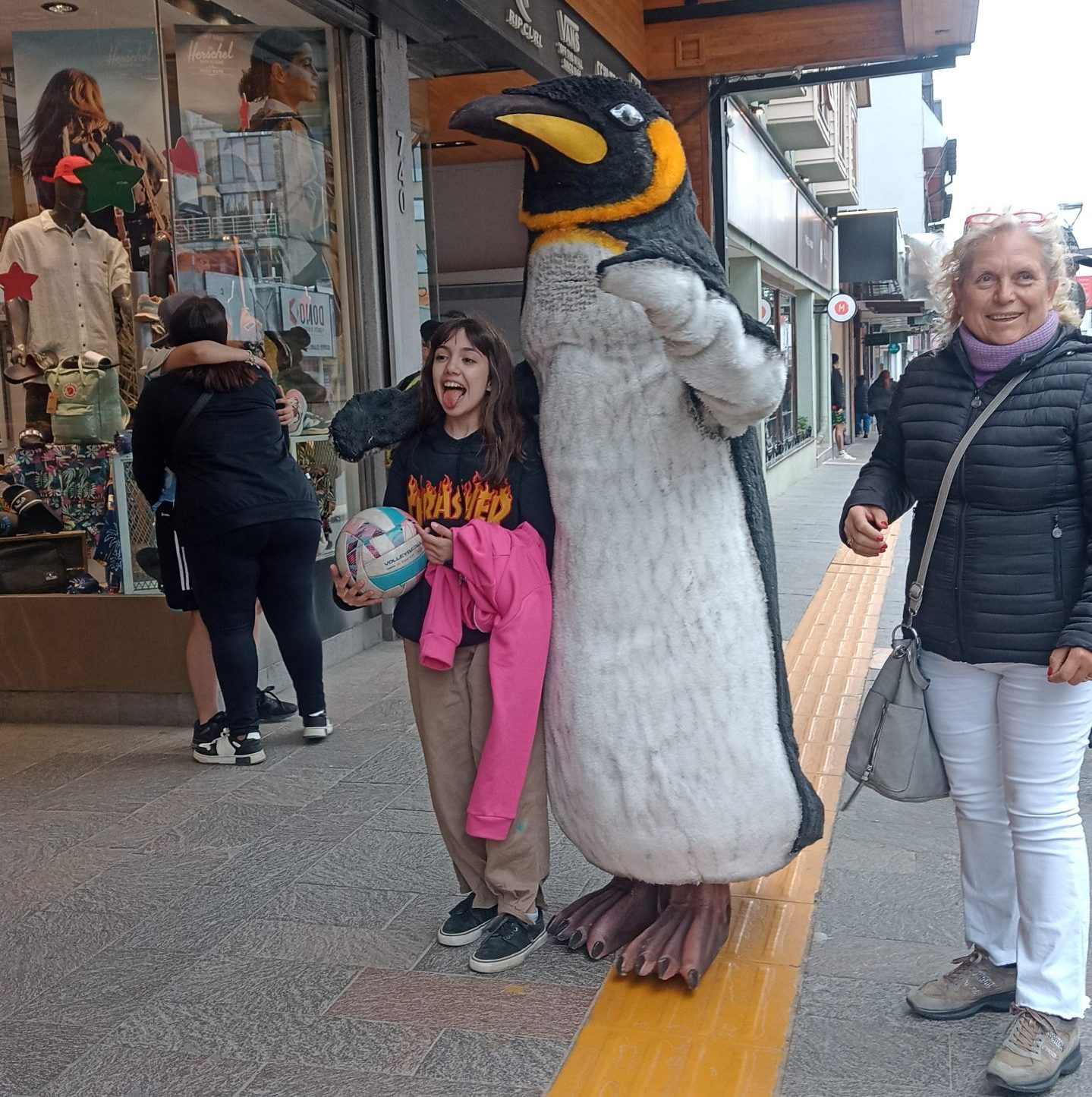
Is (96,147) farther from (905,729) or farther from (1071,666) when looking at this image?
(1071,666)

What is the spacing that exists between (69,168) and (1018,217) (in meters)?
4.57

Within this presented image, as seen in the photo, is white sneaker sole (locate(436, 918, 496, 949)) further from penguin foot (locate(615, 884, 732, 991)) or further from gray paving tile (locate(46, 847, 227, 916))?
gray paving tile (locate(46, 847, 227, 916))

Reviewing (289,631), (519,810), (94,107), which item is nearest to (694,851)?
(519,810)

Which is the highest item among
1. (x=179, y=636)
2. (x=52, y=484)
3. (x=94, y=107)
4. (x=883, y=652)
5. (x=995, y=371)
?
(x=94, y=107)

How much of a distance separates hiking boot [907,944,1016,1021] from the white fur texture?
46 centimetres

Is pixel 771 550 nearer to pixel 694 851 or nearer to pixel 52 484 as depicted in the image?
pixel 694 851

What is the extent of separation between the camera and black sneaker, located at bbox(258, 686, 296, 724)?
17.9 feet

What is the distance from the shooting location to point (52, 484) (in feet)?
19.2

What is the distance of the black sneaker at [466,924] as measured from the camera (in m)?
3.21

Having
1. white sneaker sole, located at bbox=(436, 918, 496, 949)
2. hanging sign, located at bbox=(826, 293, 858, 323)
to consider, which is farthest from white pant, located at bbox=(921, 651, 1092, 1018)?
hanging sign, located at bbox=(826, 293, 858, 323)

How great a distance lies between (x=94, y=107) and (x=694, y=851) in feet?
14.9

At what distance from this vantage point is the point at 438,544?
2.95m

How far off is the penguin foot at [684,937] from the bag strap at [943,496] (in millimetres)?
866

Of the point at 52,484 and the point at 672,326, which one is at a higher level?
the point at 672,326
